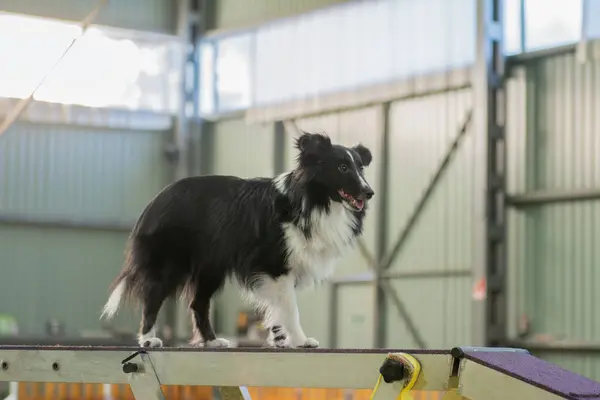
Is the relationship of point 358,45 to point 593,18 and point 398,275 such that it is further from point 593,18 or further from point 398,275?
point 593,18

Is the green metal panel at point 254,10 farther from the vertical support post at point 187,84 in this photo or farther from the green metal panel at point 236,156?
the green metal panel at point 236,156

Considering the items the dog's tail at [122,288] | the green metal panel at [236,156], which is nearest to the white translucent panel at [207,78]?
the green metal panel at [236,156]

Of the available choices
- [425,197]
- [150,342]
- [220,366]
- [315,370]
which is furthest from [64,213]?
[315,370]

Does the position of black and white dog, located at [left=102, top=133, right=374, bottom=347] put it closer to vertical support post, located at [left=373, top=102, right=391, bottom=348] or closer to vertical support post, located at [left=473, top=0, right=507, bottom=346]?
vertical support post, located at [left=473, top=0, right=507, bottom=346]

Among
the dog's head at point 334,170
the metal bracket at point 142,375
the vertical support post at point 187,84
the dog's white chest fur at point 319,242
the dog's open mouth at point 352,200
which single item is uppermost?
the vertical support post at point 187,84

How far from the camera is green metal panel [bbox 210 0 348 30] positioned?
13.5 m

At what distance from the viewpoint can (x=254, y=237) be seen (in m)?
4.60

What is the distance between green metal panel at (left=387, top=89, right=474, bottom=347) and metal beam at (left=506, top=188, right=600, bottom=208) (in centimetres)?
51

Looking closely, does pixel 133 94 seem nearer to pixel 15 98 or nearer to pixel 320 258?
pixel 15 98

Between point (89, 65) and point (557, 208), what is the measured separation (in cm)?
690

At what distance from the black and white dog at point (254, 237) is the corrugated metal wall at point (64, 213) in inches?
365

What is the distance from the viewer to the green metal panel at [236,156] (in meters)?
14.1

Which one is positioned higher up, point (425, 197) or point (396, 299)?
point (425, 197)

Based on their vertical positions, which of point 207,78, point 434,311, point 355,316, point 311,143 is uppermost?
point 207,78
